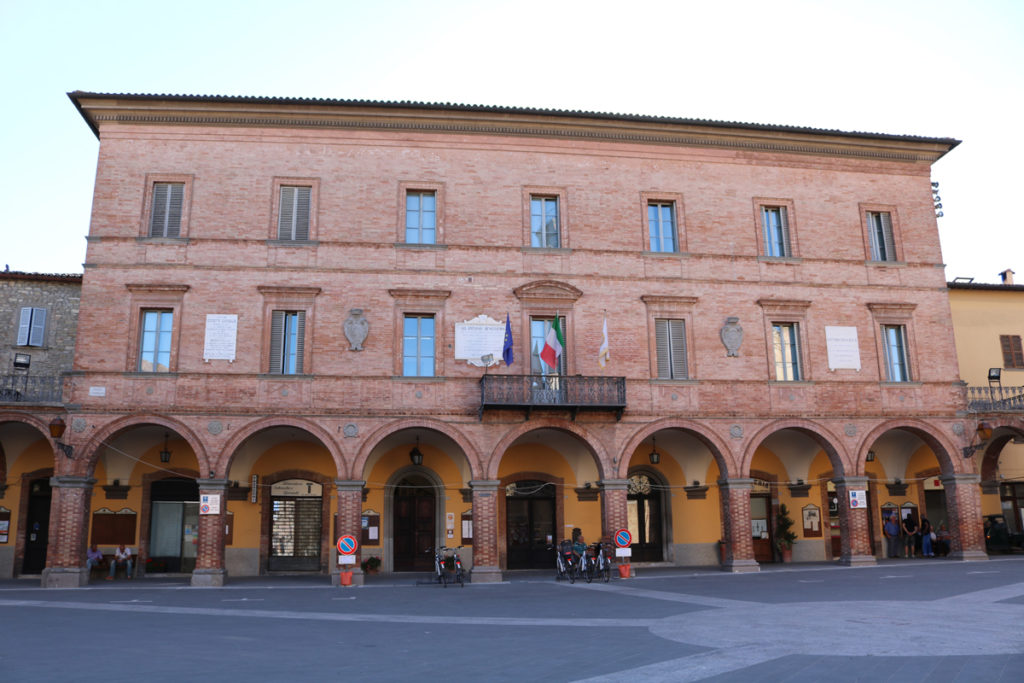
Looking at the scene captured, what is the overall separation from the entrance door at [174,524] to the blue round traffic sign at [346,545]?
5.91 meters

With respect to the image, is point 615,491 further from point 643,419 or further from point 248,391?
point 248,391

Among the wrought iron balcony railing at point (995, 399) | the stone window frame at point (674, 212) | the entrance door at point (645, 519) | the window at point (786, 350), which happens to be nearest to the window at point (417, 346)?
the stone window frame at point (674, 212)

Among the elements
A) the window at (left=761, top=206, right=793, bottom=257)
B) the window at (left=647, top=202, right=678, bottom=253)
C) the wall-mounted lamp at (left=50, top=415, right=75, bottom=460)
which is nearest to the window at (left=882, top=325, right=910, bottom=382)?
the window at (left=761, top=206, right=793, bottom=257)

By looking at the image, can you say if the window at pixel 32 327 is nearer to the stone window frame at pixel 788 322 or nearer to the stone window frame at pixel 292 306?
the stone window frame at pixel 292 306

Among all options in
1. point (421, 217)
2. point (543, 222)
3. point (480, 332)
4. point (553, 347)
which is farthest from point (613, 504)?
point (421, 217)

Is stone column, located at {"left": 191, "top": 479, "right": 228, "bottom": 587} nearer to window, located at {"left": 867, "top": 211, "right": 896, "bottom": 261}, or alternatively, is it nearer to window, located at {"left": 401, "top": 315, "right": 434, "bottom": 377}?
window, located at {"left": 401, "top": 315, "right": 434, "bottom": 377}

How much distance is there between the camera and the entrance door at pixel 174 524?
70.0 ft

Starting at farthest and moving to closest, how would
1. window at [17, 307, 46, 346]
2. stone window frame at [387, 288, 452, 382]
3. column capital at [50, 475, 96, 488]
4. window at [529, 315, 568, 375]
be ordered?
window at [17, 307, 46, 346] → window at [529, 315, 568, 375] → stone window frame at [387, 288, 452, 382] → column capital at [50, 475, 96, 488]

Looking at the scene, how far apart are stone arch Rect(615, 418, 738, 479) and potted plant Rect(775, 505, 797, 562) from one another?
3.85m

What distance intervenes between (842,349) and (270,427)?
50.3 feet

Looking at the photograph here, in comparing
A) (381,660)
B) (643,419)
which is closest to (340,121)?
(643,419)

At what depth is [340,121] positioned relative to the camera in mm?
21172

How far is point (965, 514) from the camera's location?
21594 mm

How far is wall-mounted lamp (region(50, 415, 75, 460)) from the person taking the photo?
18.2 meters
